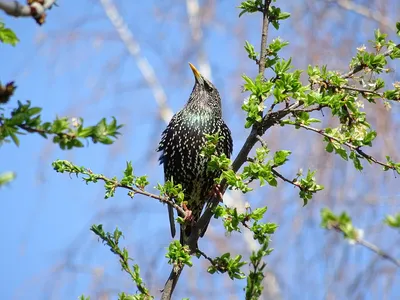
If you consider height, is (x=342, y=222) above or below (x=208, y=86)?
below

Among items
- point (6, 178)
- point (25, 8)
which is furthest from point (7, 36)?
point (6, 178)

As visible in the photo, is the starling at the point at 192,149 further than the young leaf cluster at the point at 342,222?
Yes

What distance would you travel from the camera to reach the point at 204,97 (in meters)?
4.35

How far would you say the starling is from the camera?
12.4 ft

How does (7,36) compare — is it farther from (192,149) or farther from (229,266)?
(192,149)

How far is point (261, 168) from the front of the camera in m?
2.37

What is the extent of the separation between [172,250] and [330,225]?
1398mm

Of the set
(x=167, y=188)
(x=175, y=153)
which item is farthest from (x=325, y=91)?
(x=175, y=153)

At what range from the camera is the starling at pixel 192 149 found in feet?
12.4

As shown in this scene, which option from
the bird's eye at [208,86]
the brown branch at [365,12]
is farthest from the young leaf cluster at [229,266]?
the brown branch at [365,12]

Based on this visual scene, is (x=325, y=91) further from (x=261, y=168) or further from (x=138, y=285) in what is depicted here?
(x=138, y=285)

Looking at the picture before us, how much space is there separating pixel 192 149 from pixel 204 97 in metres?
0.57

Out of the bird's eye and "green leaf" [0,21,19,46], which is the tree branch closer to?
"green leaf" [0,21,19,46]

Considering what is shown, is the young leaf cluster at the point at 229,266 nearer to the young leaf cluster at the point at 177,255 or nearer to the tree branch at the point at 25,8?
the young leaf cluster at the point at 177,255
